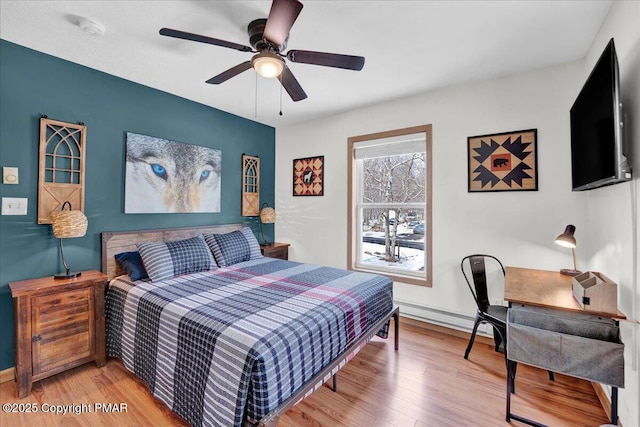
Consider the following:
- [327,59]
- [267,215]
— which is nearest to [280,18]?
[327,59]

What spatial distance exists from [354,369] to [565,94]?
9.96 ft

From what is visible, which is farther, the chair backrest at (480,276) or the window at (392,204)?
the window at (392,204)

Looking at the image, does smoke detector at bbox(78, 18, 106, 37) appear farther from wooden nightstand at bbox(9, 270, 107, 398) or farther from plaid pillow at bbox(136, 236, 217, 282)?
wooden nightstand at bbox(9, 270, 107, 398)

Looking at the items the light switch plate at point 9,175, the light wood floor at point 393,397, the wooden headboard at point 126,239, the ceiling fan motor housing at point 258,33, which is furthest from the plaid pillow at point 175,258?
the ceiling fan motor housing at point 258,33

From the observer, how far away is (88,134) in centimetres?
262

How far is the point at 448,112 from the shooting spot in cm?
309

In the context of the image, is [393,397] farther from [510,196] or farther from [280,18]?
[280,18]

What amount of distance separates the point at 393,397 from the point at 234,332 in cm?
128

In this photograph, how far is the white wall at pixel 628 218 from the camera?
151 cm

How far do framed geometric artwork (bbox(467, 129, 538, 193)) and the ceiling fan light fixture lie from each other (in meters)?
2.17

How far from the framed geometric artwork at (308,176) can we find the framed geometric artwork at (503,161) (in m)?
1.92

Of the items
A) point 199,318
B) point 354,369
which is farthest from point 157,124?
point 354,369

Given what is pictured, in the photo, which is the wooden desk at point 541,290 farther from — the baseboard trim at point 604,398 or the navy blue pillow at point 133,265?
the navy blue pillow at point 133,265

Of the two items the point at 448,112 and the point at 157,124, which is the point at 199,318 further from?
the point at 448,112
